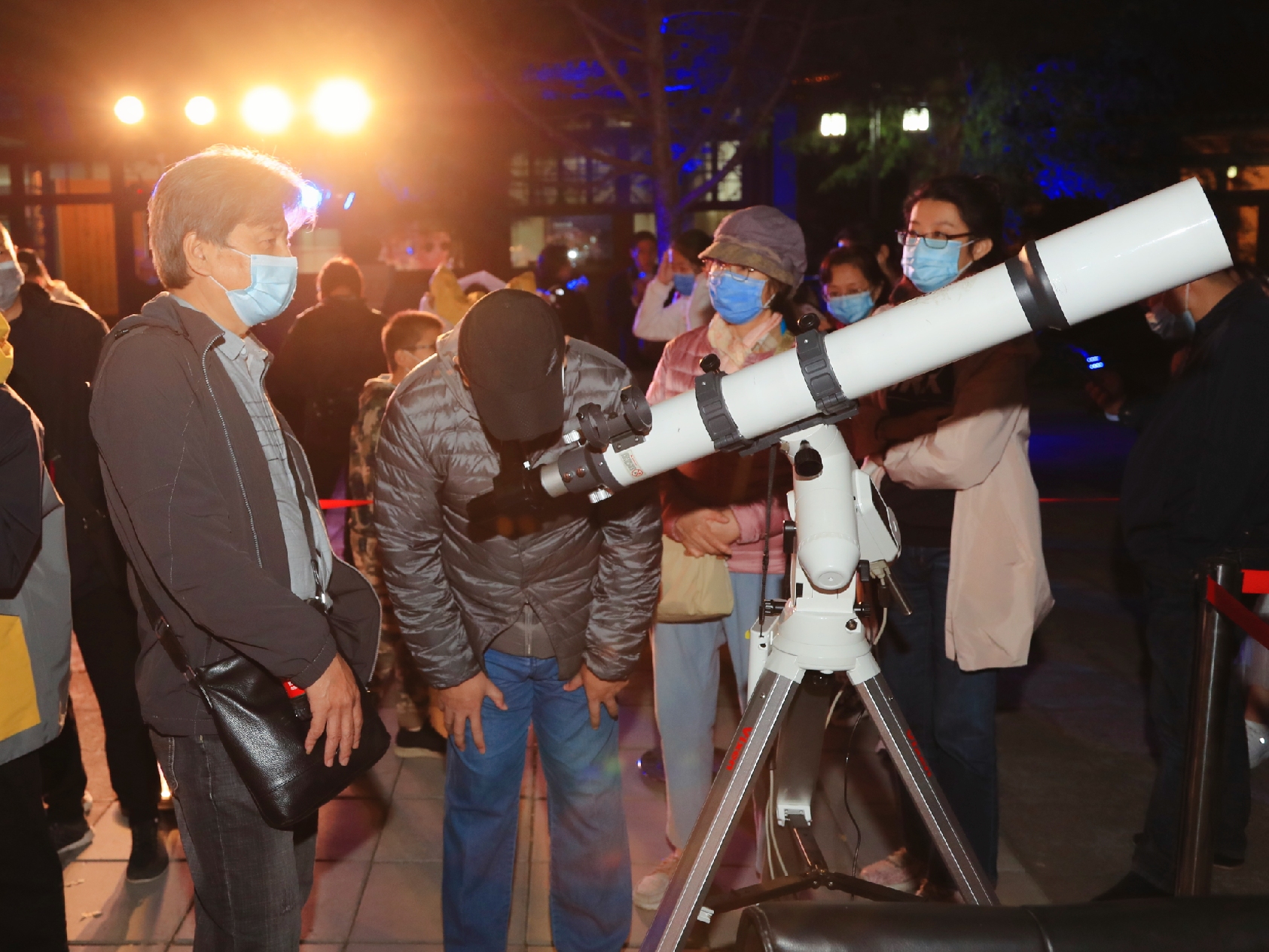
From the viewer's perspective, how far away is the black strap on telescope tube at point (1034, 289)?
5.46ft

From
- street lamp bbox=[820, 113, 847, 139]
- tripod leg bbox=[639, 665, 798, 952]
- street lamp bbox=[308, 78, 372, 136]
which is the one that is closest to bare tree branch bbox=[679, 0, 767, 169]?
street lamp bbox=[820, 113, 847, 139]

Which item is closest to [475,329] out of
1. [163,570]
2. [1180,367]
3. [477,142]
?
[163,570]

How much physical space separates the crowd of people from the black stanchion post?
18 centimetres

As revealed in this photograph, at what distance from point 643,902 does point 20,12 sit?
12.9m

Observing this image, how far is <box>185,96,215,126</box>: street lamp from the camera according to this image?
10.2 metres

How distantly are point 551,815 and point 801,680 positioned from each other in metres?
1.00

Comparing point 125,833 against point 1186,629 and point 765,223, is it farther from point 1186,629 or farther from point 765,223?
point 1186,629

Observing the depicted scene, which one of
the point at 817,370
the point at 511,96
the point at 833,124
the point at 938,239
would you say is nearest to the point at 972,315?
the point at 817,370

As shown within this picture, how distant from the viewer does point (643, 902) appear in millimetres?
3162

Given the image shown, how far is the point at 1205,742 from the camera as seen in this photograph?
Answer: 277 cm

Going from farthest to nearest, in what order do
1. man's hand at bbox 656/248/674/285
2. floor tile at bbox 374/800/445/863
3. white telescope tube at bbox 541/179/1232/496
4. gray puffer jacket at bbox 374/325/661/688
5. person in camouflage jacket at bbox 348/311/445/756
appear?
man's hand at bbox 656/248/674/285, person in camouflage jacket at bbox 348/311/445/756, floor tile at bbox 374/800/445/863, gray puffer jacket at bbox 374/325/661/688, white telescope tube at bbox 541/179/1232/496

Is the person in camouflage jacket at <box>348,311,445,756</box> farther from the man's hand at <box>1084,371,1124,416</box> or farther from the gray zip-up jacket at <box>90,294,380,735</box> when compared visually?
the man's hand at <box>1084,371,1124,416</box>

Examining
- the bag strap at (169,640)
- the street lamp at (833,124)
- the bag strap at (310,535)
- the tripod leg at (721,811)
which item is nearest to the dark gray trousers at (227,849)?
the bag strap at (169,640)

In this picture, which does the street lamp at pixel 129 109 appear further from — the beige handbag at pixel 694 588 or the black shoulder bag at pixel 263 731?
the black shoulder bag at pixel 263 731
